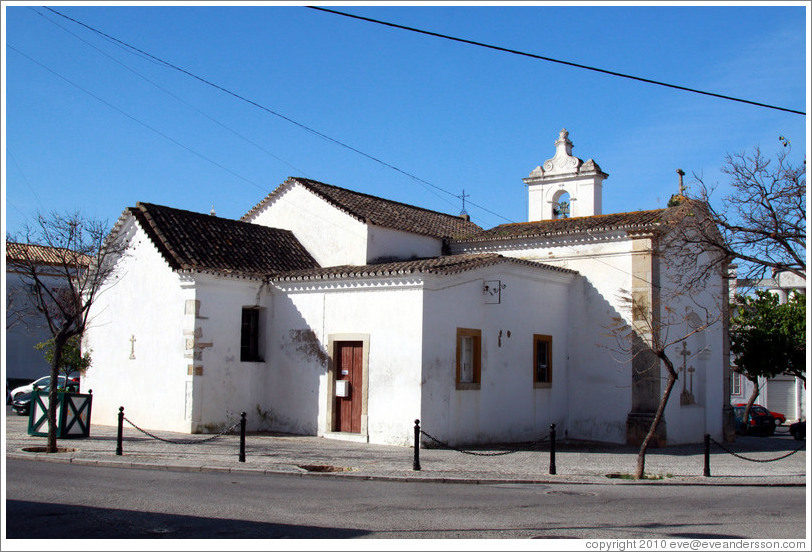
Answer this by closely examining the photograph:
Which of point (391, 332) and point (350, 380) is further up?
point (391, 332)

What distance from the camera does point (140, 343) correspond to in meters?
21.3

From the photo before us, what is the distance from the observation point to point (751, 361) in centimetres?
3041

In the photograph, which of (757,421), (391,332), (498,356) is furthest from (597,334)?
(757,421)

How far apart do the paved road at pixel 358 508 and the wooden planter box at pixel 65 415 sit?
4288mm

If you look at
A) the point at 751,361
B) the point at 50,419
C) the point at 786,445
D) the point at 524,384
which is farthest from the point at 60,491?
the point at 751,361

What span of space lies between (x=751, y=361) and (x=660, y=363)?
37.7 ft

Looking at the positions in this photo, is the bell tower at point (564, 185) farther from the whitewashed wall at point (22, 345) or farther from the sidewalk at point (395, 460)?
the whitewashed wall at point (22, 345)

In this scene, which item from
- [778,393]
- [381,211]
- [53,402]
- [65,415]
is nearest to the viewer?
[53,402]

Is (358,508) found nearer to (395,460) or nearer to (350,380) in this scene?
(395,460)

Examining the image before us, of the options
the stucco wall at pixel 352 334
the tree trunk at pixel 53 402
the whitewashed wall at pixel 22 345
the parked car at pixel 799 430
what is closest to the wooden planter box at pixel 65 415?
the tree trunk at pixel 53 402

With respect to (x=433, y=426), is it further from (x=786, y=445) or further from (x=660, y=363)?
(x=786, y=445)

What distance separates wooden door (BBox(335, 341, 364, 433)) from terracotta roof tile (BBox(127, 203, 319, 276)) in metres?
3.36

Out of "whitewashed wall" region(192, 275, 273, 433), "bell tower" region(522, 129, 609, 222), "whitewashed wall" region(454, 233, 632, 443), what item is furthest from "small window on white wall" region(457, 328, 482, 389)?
"bell tower" region(522, 129, 609, 222)

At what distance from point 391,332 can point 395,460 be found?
386cm
